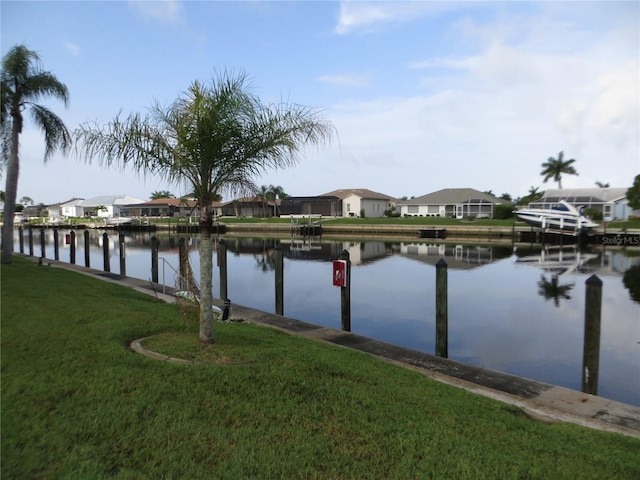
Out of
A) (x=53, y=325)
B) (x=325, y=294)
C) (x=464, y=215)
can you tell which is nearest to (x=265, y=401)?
(x=53, y=325)

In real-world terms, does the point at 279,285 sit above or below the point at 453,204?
below

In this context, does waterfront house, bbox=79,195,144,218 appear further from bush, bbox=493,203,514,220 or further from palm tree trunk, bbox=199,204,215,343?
palm tree trunk, bbox=199,204,215,343

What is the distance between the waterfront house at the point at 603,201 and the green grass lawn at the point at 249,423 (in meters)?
66.3

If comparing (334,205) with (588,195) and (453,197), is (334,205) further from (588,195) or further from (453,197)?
(588,195)

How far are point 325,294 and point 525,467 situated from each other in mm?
16793

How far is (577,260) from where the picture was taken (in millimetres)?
33531

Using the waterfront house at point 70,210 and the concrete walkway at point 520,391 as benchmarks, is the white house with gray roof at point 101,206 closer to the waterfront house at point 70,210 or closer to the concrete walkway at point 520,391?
the waterfront house at point 70,210

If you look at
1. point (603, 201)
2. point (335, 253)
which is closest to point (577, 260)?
point (335, 253)

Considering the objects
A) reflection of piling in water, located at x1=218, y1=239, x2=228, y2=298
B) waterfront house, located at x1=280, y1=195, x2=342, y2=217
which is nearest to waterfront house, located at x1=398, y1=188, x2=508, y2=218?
waterfront house, located at x1=280, y1=195, x2=342, y2=217

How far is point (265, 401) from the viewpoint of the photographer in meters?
4.90

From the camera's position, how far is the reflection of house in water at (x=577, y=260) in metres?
28.3

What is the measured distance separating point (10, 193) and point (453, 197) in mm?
70722

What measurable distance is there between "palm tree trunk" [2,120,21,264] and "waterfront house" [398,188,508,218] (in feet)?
214

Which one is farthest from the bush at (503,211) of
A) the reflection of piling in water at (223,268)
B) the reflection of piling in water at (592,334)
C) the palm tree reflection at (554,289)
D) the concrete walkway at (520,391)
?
the reflection of piling in water at (592,334)
